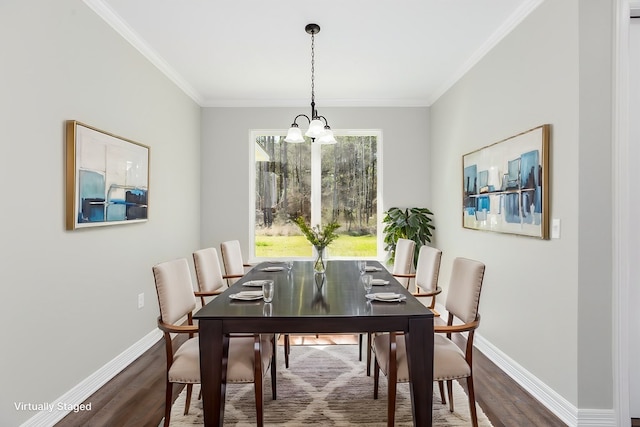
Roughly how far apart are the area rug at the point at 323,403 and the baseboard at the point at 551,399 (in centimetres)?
48

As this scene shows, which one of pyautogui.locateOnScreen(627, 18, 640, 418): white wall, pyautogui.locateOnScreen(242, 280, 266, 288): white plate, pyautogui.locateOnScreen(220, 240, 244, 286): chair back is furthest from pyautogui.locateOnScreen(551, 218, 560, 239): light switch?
pyautogui.locateOnScreen(220, 240, 244, 286): chair back

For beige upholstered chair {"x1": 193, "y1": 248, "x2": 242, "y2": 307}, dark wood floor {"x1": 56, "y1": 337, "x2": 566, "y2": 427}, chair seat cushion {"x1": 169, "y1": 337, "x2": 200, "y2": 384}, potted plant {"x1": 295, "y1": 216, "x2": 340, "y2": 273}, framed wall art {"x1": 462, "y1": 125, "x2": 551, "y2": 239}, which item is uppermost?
framed wall art {"x1": 462, "y1": 125, "x2": 551, "y2": 239}

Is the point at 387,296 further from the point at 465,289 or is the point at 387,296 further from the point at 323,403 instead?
the point at 323,403

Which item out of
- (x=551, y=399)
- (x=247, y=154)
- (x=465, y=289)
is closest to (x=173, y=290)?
(x=465, y=289)

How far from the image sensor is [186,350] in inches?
83.1

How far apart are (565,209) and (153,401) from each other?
289 centimetres

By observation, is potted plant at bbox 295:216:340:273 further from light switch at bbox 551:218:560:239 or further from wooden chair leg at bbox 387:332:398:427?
light switch at bbox 551:218:560:239

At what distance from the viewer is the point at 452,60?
12.1 feet

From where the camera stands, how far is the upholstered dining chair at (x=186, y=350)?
195cm

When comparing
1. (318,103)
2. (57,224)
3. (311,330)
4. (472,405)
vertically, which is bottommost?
(472,405)

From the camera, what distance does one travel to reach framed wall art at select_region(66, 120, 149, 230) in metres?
2.36

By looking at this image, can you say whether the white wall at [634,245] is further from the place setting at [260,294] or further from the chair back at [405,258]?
the place setting at [260,294]

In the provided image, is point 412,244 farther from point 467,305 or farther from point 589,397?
point 589,397

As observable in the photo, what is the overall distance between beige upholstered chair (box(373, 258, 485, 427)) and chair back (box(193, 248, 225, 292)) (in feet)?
4.46
